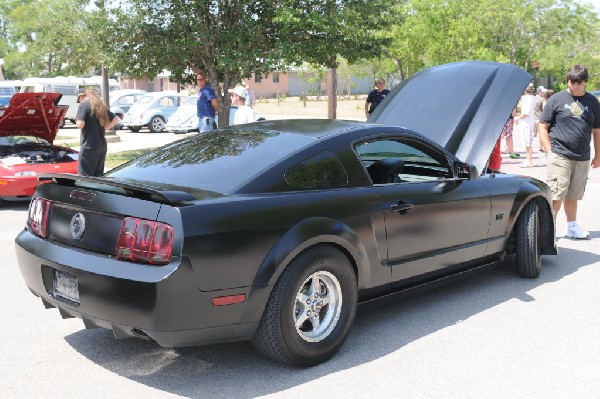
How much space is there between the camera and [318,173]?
14.8 ft

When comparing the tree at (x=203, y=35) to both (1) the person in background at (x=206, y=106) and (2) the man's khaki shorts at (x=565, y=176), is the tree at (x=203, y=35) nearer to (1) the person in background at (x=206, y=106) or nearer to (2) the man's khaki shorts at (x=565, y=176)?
(1) the person in background at (x=206, y=106)

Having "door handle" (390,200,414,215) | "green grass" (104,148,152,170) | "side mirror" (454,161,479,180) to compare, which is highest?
"side mirror" (454,161,479,180)

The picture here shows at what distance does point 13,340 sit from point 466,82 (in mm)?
5109

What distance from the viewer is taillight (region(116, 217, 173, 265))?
146 inches

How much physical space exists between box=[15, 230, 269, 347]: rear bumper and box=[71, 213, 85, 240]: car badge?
0.28 feet

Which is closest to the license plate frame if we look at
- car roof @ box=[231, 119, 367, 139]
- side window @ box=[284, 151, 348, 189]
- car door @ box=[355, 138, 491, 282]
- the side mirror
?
side window @ box=[284, 151, 348, 189]

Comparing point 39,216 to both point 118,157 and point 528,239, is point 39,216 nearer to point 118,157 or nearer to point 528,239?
point 528,239

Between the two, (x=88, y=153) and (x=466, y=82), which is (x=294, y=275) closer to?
(x=466, y=82)

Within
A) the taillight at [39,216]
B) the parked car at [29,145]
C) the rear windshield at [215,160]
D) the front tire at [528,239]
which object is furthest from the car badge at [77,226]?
the parked car at [29,145]

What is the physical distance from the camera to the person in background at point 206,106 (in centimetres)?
1282

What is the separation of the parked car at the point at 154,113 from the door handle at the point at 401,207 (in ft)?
83.3

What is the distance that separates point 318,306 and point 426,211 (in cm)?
124

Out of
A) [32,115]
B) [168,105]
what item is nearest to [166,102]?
[168,105]

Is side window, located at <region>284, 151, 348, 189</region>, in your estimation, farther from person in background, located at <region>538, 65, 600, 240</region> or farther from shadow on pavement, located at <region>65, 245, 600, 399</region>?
person in background, located at <region>538, 65, 600, 240</region>
